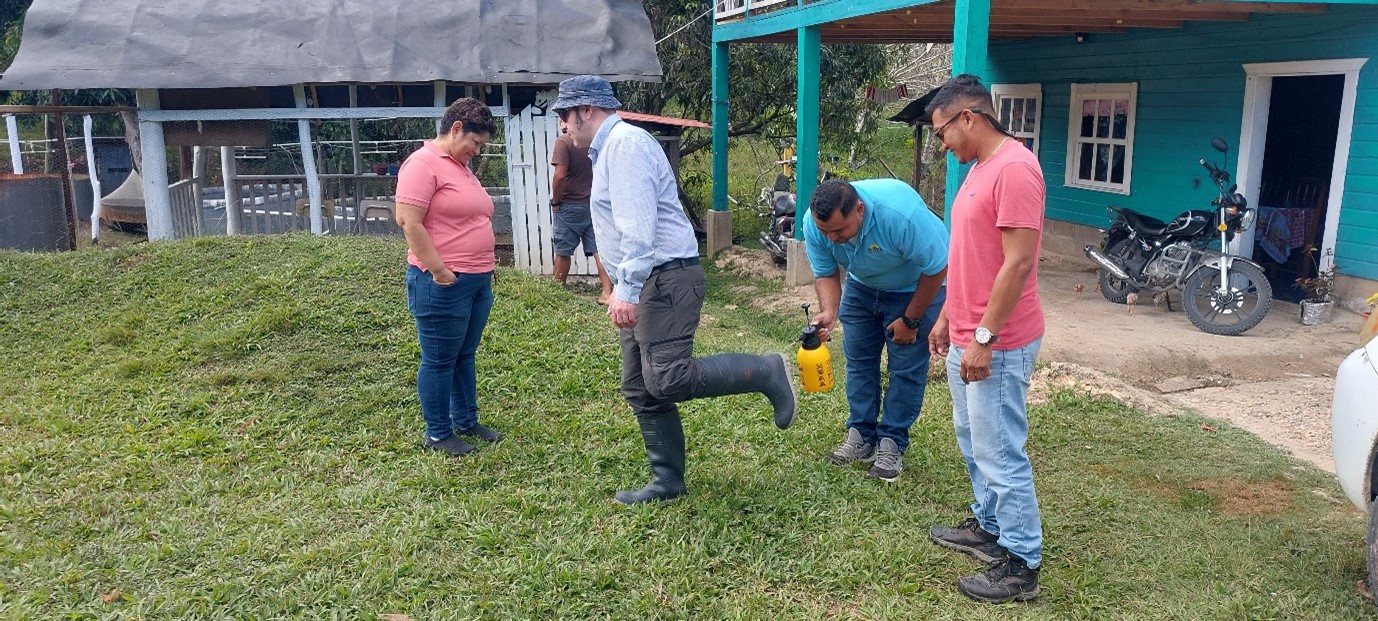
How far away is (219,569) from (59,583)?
49cm

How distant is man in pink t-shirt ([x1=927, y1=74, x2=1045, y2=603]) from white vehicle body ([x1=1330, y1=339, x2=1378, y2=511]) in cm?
108

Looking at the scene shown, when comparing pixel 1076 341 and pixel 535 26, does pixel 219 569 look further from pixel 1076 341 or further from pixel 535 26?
pixel 535 26

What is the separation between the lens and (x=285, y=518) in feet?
12.3

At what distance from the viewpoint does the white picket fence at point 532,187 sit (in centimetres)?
973

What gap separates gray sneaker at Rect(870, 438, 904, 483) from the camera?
4211 millimetres

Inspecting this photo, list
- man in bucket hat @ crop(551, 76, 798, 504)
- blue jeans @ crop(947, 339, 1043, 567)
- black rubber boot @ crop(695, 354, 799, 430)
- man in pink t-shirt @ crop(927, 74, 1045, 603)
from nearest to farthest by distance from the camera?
man in pink t-shirt @ crop(927, 74, 1045, 603)
blue jeans @ crop(947, 339, 1043, 567)
man in bucket hat @ crop(551, 76, 798, 504)
black rubber boot @ crop(695, 354, 799, 430)

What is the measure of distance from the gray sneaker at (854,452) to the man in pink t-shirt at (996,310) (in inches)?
44.9

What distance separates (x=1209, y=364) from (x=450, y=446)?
514 centimetres

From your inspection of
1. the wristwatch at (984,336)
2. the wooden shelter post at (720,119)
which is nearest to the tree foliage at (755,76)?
the wooden shelter post at (720,119)

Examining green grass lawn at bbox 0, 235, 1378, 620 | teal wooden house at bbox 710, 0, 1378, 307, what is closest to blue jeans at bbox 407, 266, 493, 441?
green grass lawn at bbox 0, 235, 1378, 620

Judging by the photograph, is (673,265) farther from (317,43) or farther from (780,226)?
(317,43)

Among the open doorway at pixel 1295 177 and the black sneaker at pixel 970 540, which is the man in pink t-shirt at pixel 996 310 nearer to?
the black sneaker at pixel 970 540

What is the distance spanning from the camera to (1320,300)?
7758mm

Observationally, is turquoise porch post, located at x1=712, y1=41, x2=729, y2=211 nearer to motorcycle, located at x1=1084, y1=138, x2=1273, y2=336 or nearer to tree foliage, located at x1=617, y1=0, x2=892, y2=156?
tree foliage, located at x1=617, y1=0, x2=892, y2=156
